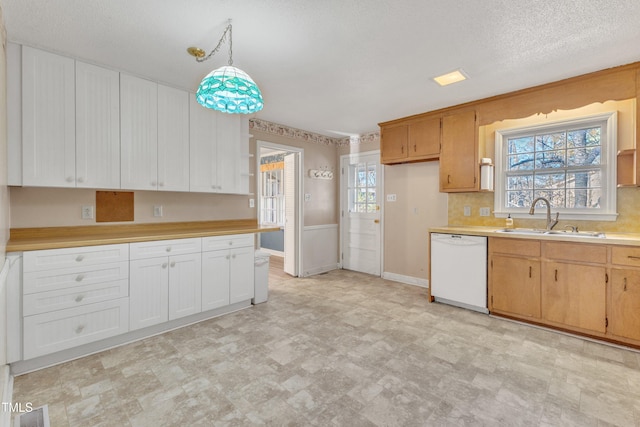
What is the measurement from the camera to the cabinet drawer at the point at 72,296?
2.19 meters

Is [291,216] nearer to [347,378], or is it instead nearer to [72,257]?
[72,257]

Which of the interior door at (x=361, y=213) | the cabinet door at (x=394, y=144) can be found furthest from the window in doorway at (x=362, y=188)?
the cabinet door at (x=394, y=144)

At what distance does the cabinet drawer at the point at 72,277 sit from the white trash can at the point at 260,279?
139 centimetres

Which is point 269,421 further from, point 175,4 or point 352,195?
point 352,195

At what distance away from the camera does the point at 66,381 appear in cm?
208

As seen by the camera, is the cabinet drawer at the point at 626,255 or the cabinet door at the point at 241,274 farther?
the cabinet door at the point at 241,274

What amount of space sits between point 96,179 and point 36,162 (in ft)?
1.31

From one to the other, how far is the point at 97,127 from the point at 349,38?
228cm

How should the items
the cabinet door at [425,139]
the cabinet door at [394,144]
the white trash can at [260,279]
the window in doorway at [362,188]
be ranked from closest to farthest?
the white trash can at [260,279] → the cabinet door at [425,139] → the cabinet door at [394,144] → the window in doorway at [362,188]

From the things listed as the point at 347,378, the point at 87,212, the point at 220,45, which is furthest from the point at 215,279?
the point at 220,45

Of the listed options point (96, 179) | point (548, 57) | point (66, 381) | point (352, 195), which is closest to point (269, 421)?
point (66, 381)

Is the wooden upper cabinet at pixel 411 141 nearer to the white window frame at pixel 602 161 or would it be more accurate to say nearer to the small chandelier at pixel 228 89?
the white window frame at pixel 602 161

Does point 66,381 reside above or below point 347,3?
below

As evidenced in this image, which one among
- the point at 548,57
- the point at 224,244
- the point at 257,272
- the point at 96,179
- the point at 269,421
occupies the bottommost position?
the point at 269,421
